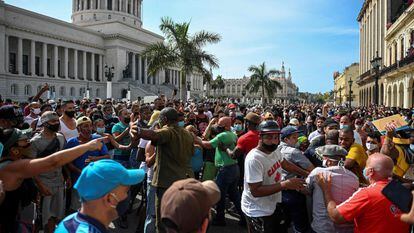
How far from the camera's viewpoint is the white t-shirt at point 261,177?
400 centimetres

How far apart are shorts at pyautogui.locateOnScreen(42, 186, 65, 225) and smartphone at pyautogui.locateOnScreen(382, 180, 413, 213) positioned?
4343 mm

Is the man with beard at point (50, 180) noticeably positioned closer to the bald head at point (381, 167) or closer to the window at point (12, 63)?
the bald head at point (381, 167)

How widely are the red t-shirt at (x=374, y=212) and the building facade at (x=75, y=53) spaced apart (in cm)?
4481

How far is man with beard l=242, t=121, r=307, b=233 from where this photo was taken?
13.0ft

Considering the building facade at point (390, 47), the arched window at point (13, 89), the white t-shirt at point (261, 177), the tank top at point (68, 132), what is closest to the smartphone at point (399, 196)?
the white t-shirt at point (261, 177)

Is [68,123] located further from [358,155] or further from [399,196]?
[399,196]

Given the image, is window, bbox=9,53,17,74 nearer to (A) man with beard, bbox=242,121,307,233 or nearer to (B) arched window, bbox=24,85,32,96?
(B) arched window, bbox=24,85,32,96

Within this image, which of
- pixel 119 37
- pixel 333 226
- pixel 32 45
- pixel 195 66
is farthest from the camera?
pixel 119 37

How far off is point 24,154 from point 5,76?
170 feet

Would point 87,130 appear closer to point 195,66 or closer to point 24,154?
point 24,154

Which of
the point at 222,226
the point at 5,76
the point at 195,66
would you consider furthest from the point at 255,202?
the point at 5,76

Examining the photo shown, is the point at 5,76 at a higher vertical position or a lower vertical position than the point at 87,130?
higher

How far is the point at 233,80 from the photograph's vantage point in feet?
490

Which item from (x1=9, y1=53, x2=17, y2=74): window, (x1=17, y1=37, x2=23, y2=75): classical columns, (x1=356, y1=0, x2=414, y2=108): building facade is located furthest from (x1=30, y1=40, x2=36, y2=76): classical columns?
(x1=356, y1=0, x2=414, y2=108): building facade
